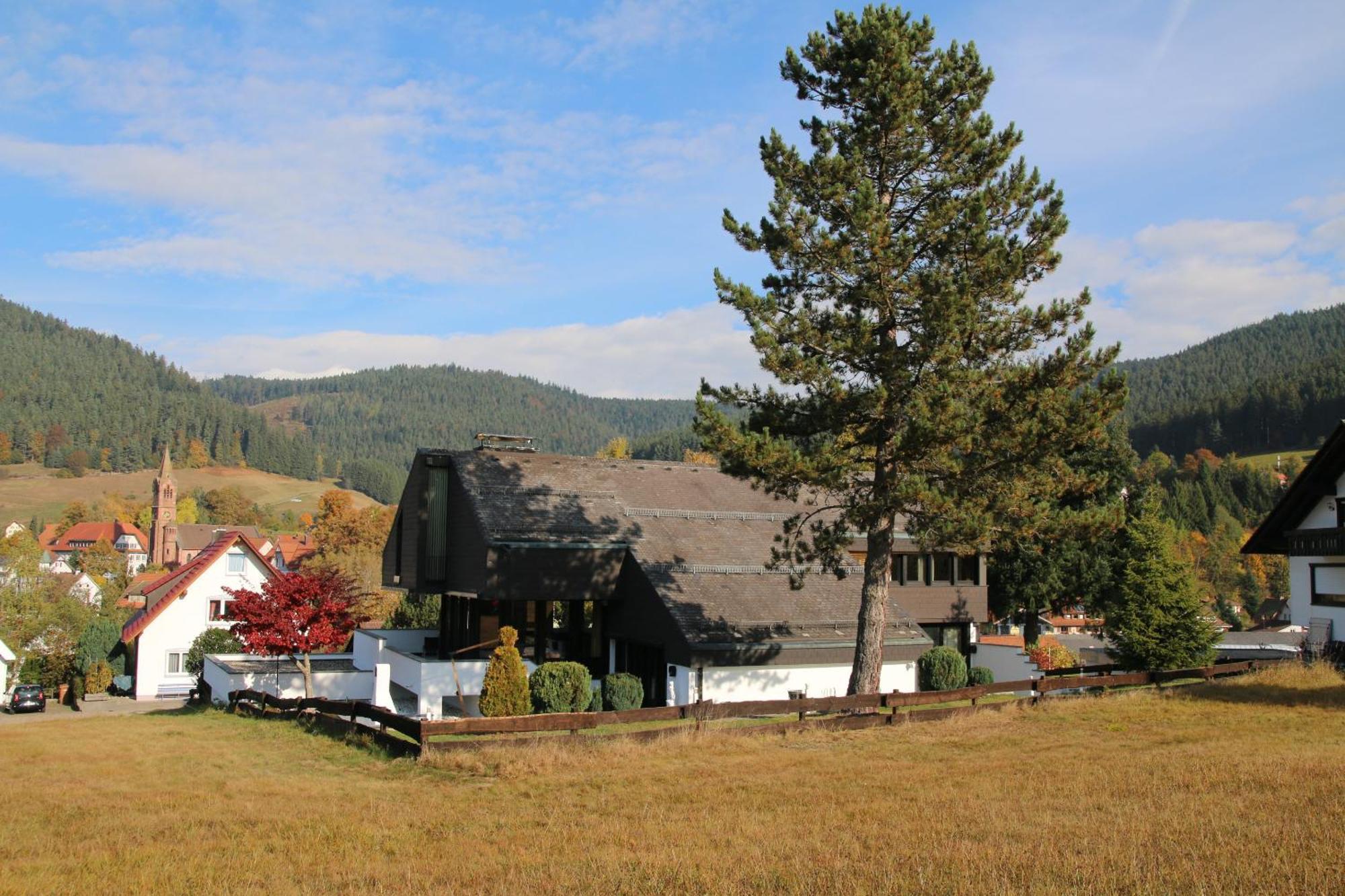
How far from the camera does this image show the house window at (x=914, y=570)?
115ft

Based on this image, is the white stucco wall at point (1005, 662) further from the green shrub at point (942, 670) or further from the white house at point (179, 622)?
the white house at point (179, 622)

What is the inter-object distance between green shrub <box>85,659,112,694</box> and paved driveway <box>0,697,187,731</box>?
132 centimetres

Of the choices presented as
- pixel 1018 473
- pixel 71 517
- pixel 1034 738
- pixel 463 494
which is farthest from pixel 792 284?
pixel 71 517

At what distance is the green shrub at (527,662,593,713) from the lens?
24875mm

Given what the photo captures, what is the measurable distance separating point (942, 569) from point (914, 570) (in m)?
1.29

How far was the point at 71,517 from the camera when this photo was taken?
6683 inches

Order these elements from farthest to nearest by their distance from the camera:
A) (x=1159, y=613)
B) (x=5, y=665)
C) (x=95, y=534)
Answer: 1. (x=95, y=534)
2. (x=5, y=665)
3. (x=1159, y=613)

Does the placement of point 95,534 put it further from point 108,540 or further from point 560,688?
point 560,688

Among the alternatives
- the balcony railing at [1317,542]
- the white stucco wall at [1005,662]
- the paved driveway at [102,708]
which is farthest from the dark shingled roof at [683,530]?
the paved driveway at [102,708]

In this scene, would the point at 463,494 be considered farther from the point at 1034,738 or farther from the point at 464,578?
the point at 1034,738

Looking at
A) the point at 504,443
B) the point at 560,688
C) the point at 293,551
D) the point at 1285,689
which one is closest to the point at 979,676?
the point at 1285,689

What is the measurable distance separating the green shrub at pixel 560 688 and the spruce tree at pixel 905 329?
6496 millimetres

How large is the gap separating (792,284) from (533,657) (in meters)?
14.9

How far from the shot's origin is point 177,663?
174 feet
